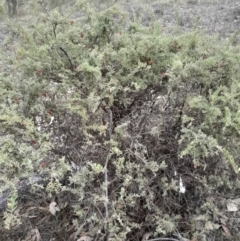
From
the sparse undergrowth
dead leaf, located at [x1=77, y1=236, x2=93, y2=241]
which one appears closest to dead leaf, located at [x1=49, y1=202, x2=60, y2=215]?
the sparse undergrowth

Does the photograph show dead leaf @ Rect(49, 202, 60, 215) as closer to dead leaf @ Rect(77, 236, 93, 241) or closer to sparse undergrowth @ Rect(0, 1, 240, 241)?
sparse undergrowth @ Rect(0, 1, 240, 241)

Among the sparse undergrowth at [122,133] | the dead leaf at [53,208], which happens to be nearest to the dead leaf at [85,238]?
the sparse undergrowth at [122,133]

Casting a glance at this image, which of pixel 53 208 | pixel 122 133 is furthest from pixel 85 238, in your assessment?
pixel 122 133

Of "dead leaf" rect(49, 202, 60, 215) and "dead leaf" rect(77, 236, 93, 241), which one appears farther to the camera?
"dead leaf" rect(49, 202, 60, 215)

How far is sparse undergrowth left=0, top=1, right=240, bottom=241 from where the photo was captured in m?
2.14

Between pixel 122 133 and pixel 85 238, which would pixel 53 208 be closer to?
pixel 85 238

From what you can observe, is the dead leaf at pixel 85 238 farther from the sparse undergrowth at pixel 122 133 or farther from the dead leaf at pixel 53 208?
the dead leaf at pixel 53 208

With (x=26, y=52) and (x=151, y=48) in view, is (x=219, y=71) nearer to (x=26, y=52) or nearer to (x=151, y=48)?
(x=151, y=48)

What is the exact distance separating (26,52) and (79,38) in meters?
0.36

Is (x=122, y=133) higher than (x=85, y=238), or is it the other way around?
(x=122, y=133)

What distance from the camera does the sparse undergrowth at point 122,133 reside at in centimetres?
214

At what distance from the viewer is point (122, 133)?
2.19 meters

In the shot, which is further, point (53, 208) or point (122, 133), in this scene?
point (53, 208)

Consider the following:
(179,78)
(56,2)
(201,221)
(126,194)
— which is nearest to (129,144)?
(126,194)
